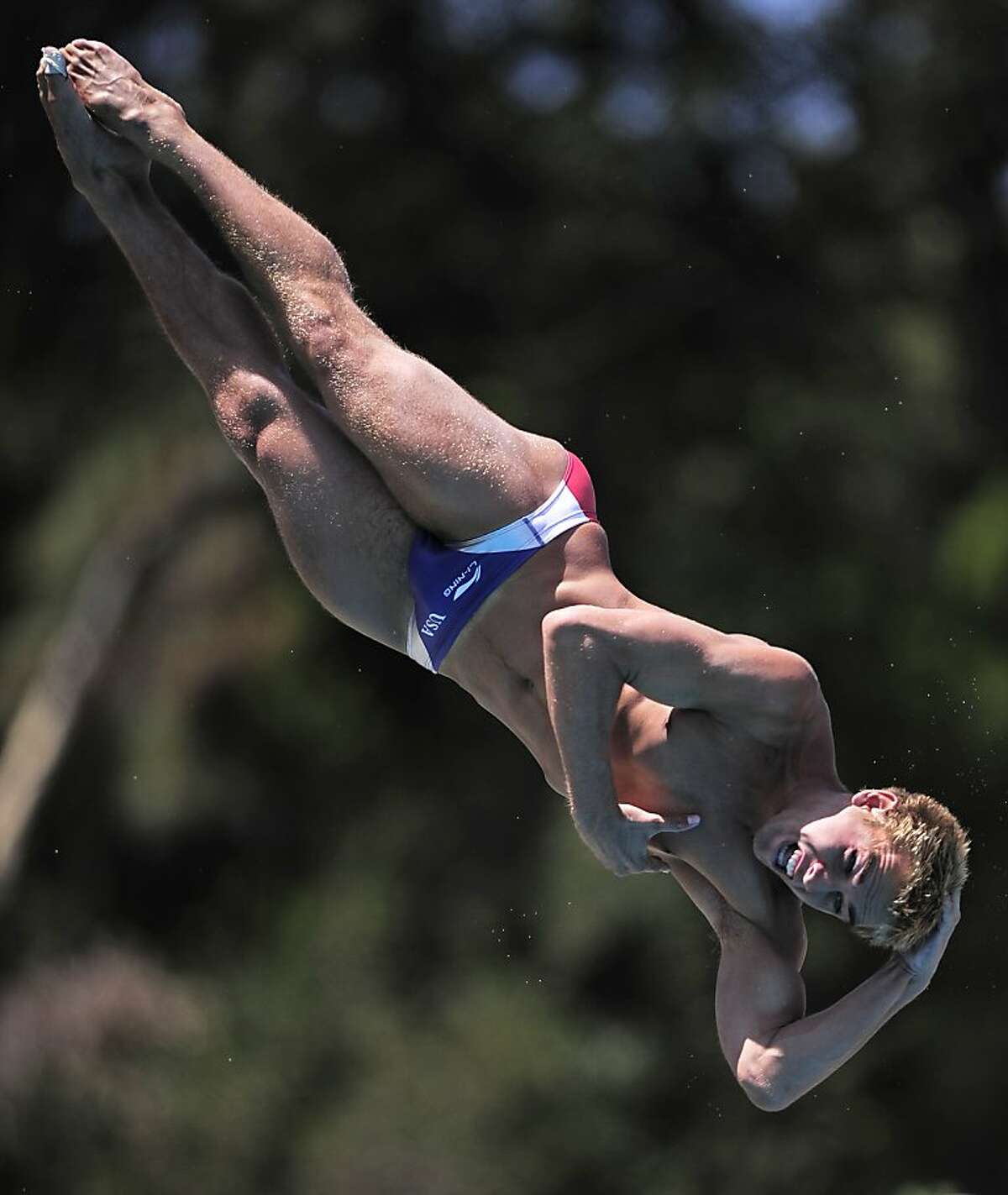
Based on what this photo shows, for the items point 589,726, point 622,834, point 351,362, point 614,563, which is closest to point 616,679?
point 589,726

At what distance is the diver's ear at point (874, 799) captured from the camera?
228 inches

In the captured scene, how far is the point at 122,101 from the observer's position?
6332 millimetres

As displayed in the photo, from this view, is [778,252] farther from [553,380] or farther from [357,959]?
[357,959]

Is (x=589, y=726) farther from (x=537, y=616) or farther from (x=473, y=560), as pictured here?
(x=473, y=560)

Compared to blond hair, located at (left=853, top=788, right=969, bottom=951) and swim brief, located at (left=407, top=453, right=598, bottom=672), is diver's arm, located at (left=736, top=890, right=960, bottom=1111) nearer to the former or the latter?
blond hair, located at (left=853, top=788, right=969, bottom=951)

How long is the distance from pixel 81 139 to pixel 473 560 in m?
1.76

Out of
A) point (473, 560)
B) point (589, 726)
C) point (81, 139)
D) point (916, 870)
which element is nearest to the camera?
point (589, 726)

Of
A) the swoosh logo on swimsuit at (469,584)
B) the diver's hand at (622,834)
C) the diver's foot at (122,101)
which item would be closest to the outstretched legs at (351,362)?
the diver's foot at (122,101)

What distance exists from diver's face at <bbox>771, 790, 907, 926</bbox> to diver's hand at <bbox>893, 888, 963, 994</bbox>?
17 cm

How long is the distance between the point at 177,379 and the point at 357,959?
5.15 metres

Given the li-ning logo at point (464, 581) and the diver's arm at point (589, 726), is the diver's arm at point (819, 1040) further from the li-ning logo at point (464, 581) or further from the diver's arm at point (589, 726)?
the li-ning logo at point (464, 581)

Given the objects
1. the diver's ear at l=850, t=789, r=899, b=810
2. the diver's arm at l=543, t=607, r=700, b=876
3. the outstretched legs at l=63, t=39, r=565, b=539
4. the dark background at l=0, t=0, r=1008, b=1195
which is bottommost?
the dark background at l=0, t=0, r=1008, b=1195

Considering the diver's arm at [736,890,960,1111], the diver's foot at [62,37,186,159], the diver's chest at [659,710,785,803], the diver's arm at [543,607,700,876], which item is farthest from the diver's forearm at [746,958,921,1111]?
the diver's foot at [62,37,186,159]

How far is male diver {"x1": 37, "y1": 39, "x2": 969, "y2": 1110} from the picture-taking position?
225 inches
